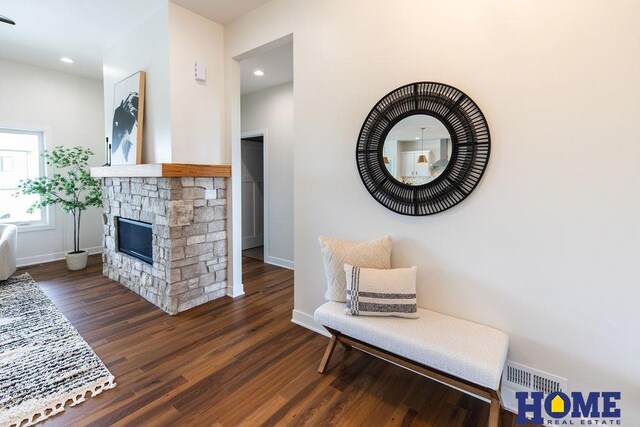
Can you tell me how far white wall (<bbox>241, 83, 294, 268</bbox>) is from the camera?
4.42 meters

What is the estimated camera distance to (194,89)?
9.95ft

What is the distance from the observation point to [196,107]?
3.06m

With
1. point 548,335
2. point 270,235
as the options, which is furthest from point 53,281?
point 548,335

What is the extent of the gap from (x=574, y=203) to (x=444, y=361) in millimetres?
1022

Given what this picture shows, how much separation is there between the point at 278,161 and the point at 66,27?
271cm

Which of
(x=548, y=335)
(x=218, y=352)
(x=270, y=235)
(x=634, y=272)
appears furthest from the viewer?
(x=270, y=235)

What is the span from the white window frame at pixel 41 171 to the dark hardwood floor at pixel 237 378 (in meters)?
2.35

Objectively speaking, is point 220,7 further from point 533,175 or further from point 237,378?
point 237,378

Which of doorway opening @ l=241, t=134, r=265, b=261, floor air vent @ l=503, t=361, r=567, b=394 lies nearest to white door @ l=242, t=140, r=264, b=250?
doorway opening @ l=241, t=134, r=265, b=261

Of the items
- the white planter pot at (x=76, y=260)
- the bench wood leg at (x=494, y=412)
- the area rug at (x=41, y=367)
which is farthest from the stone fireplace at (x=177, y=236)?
the bench wood leg at (x=494, y=412)

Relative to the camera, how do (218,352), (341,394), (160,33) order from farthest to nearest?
1. (160,33)
2. (218,352)
3. (341,394)

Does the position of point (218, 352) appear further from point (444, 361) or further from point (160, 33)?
point (160, 33)

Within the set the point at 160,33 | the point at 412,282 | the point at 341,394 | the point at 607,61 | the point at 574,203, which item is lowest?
the point at 341,394

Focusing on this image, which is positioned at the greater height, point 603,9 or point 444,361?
point 603,9
